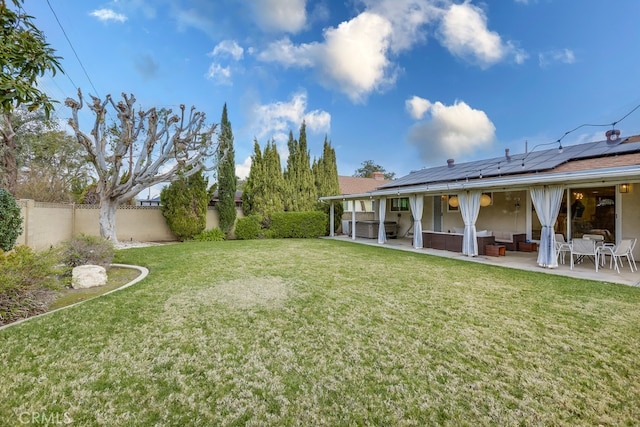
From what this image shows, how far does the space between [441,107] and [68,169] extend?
74.9 ft

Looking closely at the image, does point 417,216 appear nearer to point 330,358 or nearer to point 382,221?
point 382,221

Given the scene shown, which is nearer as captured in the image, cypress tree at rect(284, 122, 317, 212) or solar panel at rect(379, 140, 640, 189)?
solar panel at rect(379, 140, 640, 189)

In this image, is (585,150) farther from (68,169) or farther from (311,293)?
(68,169)

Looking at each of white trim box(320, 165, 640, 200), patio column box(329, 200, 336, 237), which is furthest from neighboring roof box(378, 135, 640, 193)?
patio column box(329, 200, 336, 237)

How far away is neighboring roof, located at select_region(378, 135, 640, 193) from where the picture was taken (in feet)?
29.2

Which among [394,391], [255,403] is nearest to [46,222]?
[255,403]

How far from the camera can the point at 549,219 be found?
286 inches

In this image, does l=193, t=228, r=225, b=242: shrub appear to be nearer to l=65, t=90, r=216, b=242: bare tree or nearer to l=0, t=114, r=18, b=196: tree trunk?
l=65, t=90, r=216, b=242: bare tree

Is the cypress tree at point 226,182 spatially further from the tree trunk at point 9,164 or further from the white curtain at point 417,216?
the white curtain at point 417,216

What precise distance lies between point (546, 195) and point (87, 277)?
1077 cm
